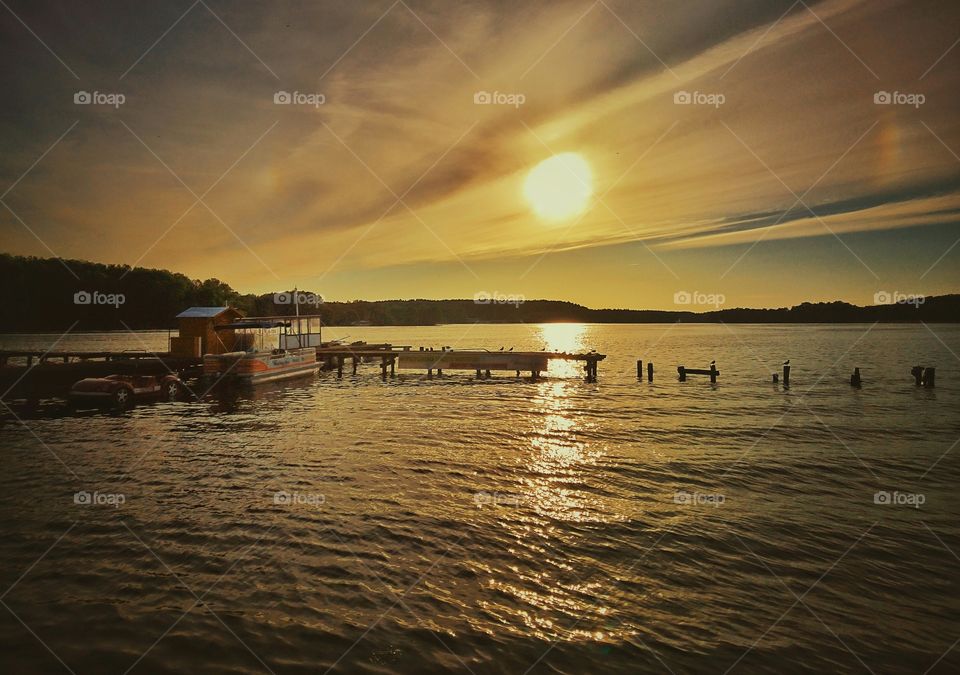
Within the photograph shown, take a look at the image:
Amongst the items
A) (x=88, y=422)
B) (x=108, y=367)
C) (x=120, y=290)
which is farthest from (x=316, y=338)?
(x=120, y=290)

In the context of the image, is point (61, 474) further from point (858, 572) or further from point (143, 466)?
point (858, 572)

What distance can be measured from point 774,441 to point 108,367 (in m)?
48.7

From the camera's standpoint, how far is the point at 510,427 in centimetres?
2433

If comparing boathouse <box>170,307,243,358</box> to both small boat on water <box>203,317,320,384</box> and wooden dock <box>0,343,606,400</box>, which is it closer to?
small boat on water <box>203,317,320,384</box>

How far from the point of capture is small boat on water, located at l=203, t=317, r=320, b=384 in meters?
37.2

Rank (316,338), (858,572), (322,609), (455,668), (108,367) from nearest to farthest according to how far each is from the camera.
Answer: (455,668), (322,609), (858,572), (108,367), (316,338)
